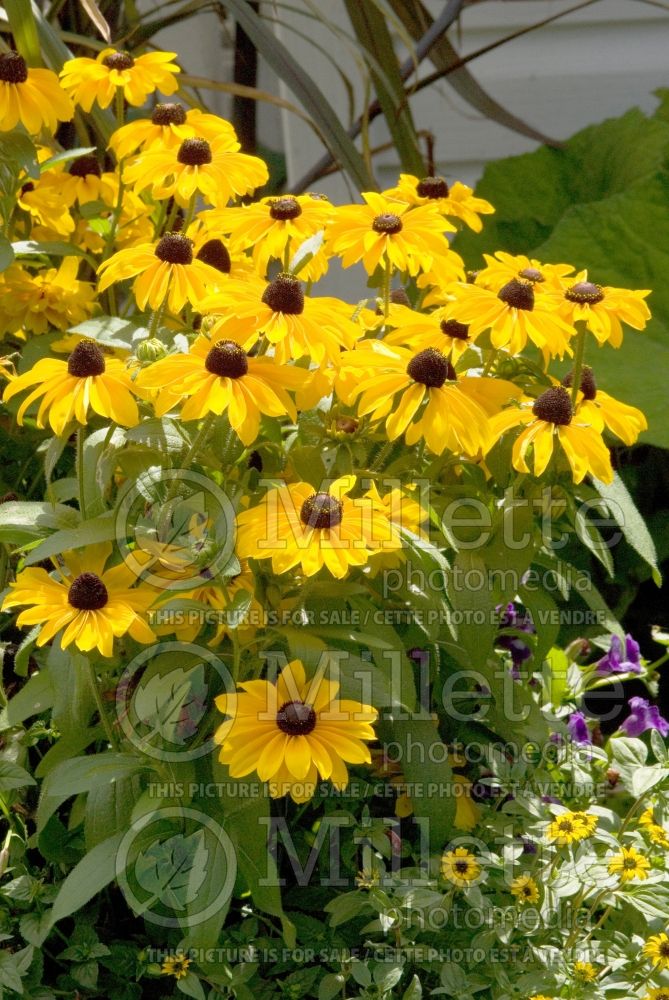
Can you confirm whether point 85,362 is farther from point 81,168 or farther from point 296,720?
point 81,168

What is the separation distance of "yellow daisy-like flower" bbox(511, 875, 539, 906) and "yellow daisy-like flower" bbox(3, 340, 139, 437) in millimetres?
467

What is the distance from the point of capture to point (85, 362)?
84 cm

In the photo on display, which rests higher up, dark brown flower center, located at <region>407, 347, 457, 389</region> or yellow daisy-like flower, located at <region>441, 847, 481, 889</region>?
dark brown flower center, located at <region>407, 347, 457, 389</region>

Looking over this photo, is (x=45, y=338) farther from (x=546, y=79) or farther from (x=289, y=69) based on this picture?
(x=546, y=79)

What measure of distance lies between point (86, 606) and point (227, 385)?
185 millimetres

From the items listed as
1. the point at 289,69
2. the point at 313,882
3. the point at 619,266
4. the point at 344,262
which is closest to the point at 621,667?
the point at 313,882

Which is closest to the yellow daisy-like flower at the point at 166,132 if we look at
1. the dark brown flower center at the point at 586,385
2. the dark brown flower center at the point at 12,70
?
the dark brown flower center at the point at 12,70

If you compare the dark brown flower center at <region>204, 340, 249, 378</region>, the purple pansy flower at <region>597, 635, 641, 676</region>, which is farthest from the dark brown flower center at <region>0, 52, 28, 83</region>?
the purple pansy flower at <region>597, 635, 641, 676</region>

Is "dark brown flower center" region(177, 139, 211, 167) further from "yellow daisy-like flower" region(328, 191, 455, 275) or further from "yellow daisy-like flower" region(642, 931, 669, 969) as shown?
"yellow daisy-like flower" region(642, 931, 669, 969)

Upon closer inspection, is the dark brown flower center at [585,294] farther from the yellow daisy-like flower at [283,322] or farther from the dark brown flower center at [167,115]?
the dark brown flower center at [167,115]

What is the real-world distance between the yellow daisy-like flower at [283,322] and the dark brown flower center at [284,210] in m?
0.12

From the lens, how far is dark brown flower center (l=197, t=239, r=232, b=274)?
107cm

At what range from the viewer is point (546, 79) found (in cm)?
244

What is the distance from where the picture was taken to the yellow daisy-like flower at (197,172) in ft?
3.27
